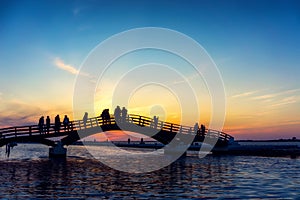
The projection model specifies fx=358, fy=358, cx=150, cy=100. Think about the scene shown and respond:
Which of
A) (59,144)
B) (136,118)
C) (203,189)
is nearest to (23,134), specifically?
(59,144)

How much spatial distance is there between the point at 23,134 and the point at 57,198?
2749cm

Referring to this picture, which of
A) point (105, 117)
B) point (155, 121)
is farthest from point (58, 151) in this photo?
point (155, 121)

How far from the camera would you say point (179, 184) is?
1922 cm

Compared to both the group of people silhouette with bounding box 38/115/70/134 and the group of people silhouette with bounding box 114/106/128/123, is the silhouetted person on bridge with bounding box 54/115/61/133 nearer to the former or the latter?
the group of people silhouette with bounding box 38/115/70/134

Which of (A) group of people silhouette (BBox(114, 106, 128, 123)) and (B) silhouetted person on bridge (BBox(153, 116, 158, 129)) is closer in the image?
(A) group of people silhouette (BBox(114, 106, 128, 123))

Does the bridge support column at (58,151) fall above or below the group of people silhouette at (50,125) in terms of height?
below

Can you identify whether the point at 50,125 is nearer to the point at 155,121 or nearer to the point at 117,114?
the point at 117,114

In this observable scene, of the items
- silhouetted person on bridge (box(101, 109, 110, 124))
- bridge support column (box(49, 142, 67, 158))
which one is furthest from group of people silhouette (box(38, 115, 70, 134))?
silhouetted person on bridge (box(101, 109, 110, 124))

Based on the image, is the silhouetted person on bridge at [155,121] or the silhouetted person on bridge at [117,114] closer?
the silhouetted person on bridge at [117,114]

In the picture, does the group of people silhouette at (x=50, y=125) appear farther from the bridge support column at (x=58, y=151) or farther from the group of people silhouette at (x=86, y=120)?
the bridge support column at (x=58, y=151)

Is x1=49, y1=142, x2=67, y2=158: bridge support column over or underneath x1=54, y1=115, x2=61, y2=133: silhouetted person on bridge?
underneath

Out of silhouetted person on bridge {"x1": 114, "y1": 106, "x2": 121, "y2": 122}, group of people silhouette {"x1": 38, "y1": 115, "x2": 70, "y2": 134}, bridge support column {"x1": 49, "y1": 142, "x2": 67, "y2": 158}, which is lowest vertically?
bridge support column {"x1": 49, "y1": 142, "x2": 67, "y2": 158}

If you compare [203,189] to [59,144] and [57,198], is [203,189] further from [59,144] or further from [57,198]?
[59,144]

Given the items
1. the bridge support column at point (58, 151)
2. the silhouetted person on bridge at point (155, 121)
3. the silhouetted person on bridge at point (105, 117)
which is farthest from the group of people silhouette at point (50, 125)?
the silhouetted person on bridge at point (155, 121)
